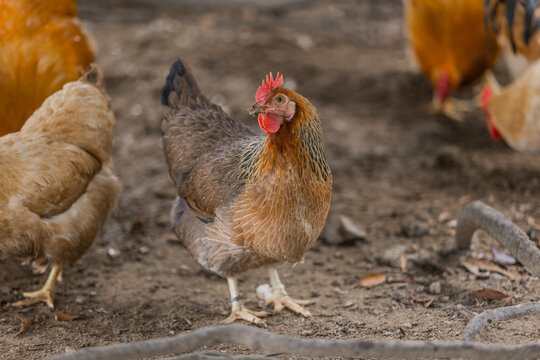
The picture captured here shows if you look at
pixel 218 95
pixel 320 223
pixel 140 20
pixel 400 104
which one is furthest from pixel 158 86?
pixel 320 223

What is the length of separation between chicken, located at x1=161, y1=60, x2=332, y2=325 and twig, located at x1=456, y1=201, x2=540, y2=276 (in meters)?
1.02

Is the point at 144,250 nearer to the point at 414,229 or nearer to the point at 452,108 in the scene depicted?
the point at 414,229

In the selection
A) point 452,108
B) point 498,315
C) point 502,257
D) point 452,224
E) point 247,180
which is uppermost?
point 247,180

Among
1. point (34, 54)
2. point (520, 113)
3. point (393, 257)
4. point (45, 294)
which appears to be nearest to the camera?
point (45, 294)

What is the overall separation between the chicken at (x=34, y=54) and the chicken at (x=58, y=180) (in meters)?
0.40

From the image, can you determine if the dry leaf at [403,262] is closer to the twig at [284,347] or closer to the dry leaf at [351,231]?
the dry leaf at [351,231]

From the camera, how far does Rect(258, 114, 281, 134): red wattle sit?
2.66 metres

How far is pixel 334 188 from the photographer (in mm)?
5156

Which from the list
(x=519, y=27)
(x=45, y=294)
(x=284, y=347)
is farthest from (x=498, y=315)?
(x=519, y=27)

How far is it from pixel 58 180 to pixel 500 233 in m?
2.56

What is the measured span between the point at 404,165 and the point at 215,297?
108 inches

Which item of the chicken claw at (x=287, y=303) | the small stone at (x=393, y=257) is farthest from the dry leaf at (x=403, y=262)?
the chicken claw at (x=287, y=303)

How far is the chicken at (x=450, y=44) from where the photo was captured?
644 cm

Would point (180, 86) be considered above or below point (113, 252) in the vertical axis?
above
